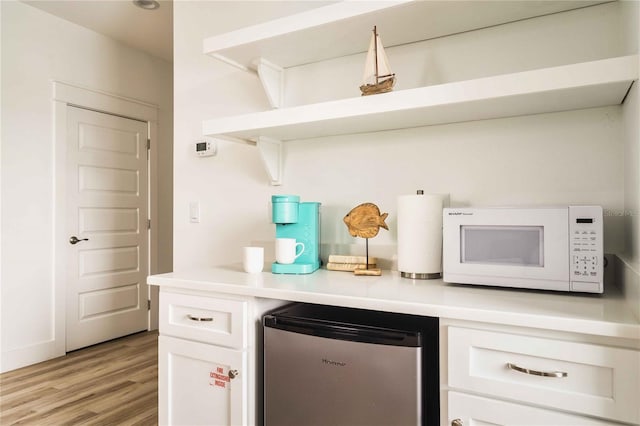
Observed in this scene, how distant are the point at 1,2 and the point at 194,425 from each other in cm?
309

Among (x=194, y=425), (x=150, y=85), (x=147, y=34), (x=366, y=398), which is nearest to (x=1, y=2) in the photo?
(x=147, y=34)

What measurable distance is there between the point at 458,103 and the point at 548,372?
76 cm

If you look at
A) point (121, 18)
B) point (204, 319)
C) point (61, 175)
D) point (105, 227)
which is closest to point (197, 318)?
point (204, 319)

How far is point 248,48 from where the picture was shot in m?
1.68

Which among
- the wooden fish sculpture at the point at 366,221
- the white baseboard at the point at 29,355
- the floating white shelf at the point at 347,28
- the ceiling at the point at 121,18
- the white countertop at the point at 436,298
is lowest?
the white baseboard at the point at 29,355

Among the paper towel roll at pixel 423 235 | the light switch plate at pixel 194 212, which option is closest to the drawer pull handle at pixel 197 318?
the paper towel roll at pixel 423 235

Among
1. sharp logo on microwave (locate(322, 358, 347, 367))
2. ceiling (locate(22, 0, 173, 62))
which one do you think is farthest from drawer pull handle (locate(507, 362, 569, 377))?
ceiling (locate(22, 0, 173, 62))

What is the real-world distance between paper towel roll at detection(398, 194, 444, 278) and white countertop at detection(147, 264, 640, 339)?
2.4 inches

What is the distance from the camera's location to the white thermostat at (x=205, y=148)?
212 cm

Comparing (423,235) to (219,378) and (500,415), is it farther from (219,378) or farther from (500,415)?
(219,378)

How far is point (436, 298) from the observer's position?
3.65 ft

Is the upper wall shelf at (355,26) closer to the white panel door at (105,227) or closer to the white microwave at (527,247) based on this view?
the white microwave at (527,247)

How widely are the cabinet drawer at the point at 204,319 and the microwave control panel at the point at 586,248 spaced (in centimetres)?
97

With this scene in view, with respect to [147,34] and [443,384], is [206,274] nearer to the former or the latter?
[443,384]
